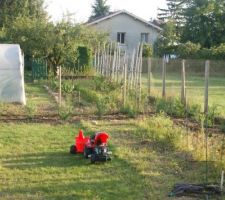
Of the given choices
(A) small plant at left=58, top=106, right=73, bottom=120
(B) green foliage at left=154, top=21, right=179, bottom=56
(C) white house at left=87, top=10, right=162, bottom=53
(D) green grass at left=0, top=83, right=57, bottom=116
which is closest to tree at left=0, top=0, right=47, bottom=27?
(C) white house at left=87, top=10, right=162, bottom=53

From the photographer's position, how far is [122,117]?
12188 millimetres

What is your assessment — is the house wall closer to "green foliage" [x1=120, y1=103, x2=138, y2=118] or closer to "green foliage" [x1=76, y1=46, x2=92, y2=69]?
"green foliage" [x1=76, y1=46, x2=92, y2=69]

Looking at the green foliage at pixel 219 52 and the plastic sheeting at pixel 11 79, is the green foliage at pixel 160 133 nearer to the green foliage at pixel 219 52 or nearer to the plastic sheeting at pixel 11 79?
the plastic sheeting at pixel 11 79

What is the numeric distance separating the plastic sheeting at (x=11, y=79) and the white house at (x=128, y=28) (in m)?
35.0

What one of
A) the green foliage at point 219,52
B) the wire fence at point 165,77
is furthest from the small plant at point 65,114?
the green foliage at point 219,52

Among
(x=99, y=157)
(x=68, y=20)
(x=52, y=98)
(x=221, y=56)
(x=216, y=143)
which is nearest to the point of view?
(x=99, y=157)

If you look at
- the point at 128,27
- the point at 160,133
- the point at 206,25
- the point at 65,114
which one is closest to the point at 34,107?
the point at 65,114

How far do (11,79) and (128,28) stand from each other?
36909mm

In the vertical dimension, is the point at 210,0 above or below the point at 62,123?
above

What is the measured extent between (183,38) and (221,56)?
458 inches

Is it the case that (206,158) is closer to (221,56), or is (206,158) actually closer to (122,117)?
(122,117)

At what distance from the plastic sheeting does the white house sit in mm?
34957

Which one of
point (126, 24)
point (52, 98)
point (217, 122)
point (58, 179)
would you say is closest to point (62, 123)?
point (217, 122)

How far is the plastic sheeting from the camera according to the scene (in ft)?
49.0
